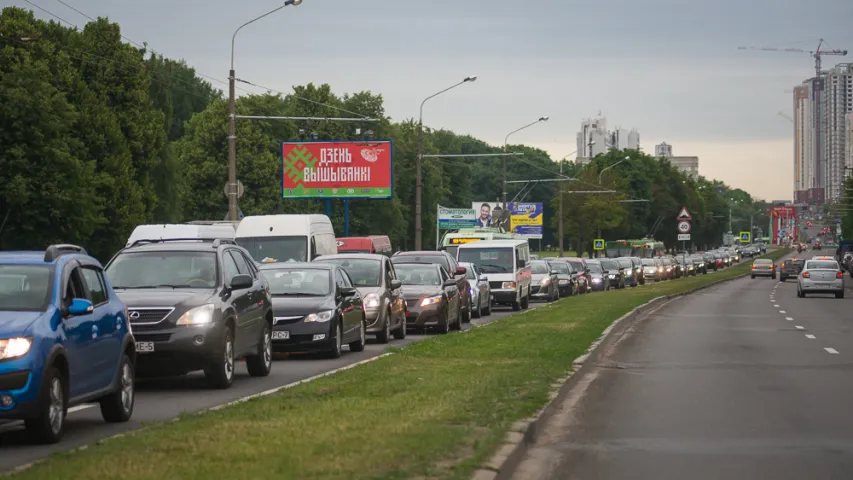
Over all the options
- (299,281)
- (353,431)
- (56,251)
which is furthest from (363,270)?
(353,431)

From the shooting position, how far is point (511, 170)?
176250mm

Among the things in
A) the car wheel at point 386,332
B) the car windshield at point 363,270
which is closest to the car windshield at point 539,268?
the car windshield at point 363,270

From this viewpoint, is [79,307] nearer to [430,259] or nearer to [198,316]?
[198,316]

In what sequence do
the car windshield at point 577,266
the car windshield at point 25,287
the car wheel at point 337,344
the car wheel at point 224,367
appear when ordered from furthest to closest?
the car windshield at point 577,266
the car wheel at point 337,344
the car wheel at point 224,367
the car windshield at point 25,287

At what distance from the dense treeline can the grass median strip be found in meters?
33.7

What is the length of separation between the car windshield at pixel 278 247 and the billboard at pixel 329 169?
1003 inches

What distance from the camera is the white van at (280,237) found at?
3388cm

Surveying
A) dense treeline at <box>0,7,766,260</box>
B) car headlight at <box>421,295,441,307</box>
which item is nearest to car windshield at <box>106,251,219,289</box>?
car headlight at <box>421,295,441,307</box>

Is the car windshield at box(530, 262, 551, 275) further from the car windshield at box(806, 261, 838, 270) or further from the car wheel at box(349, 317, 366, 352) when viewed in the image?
the car wheel at box(349, 317, 366, 352)

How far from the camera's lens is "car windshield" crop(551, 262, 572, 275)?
59.0 m

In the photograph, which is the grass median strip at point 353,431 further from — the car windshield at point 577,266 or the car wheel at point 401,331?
the car windshield at point 577,266

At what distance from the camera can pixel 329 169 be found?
197 feet

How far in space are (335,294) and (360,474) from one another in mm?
13808

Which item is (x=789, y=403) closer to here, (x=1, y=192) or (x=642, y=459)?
(x=642, y=459)
